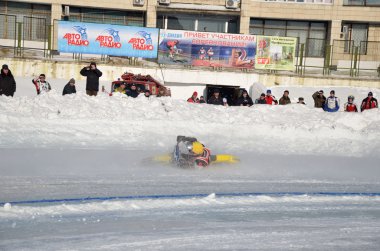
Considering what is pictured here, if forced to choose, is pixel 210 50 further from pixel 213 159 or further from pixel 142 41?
pixel 213 159

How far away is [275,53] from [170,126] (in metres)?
11.7

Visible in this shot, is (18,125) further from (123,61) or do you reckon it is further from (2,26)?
(2,26)

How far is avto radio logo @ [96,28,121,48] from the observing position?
80.6ft

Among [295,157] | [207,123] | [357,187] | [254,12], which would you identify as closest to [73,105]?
[207,123]

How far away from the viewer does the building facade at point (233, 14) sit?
105ft

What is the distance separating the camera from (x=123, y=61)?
25.6m

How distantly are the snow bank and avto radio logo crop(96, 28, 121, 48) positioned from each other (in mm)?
8517

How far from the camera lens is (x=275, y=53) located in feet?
83.8

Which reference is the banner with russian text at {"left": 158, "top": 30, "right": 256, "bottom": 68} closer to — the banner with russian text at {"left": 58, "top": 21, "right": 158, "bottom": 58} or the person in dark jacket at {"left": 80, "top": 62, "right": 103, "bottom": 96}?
the banner with russian text at {"left": 58, "top": 21, "right": 158, "bottom": 58}

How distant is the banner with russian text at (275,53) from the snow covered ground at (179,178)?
8.13 m

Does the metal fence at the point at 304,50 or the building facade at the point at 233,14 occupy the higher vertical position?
the building facade at the point at 233,14

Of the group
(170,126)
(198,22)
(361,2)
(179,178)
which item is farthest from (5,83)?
(361,2)

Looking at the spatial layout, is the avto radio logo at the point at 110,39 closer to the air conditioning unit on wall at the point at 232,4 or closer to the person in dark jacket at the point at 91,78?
the person in dark jacket at the point at 91,78

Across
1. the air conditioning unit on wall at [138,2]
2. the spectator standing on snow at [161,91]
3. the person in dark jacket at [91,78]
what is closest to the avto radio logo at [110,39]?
the spectator standing on snow at [161,91]
